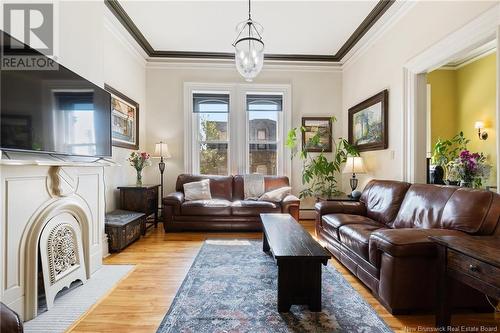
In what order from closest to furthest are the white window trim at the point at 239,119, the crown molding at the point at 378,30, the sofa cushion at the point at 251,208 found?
1. the crown molding at the point at 378,30
2. the sofa cushion at the point at 251,208
3. the white window trim at the point at 239,119

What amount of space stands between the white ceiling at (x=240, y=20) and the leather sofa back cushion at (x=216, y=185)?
2.29 meters

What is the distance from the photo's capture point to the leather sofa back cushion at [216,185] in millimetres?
4781

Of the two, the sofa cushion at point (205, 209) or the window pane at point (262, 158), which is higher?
the window pane at point (262, 158)

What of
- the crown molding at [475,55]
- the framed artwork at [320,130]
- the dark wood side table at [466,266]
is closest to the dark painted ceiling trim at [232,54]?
the framed artwork at [320,130]

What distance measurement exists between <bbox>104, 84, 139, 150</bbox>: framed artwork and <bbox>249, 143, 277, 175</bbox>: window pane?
2.14 metres

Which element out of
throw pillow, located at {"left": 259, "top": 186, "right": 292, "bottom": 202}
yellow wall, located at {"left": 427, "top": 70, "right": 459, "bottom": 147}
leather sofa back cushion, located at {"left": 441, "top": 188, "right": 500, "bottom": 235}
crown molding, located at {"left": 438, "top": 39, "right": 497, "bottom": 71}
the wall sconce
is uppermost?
crown molding, located at {"left": 438, "top": 39, "right": 497, "bottom": 71}

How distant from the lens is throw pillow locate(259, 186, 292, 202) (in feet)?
14.7

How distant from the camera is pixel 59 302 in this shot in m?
2.11

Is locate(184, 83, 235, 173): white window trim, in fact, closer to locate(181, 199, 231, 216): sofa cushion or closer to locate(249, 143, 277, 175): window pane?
locate(249, 143, 277, 175): window pane

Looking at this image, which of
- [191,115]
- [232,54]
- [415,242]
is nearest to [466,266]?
[415,242]

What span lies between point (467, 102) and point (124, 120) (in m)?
6.06

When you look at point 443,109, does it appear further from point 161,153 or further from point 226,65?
point 161,153

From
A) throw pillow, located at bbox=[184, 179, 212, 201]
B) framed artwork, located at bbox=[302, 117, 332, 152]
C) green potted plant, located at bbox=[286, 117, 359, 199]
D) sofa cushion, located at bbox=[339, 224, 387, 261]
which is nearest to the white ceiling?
framed artwork, located at bbox=[302, 117, 332, 152]

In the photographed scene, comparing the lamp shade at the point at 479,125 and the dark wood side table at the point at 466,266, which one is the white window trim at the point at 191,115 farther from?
the lamp shade at the point at 479,125
